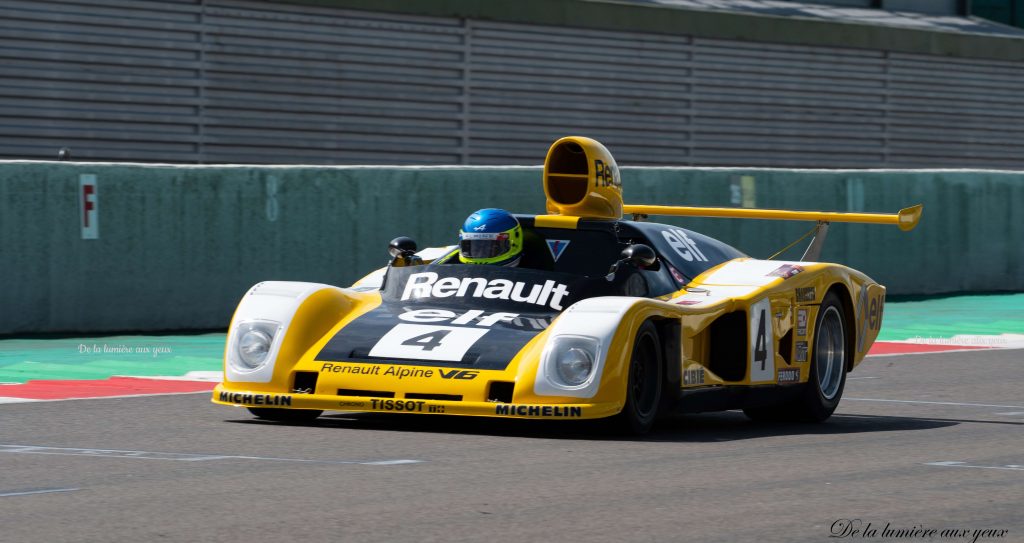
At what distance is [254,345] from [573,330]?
1821 millimetres

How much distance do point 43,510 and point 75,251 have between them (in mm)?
9372

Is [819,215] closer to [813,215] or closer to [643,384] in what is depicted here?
[813,215]

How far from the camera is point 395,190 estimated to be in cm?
1817

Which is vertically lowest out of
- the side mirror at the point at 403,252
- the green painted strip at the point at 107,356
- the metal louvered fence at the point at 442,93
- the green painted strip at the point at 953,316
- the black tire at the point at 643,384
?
the green painted strip at the point at 953,316

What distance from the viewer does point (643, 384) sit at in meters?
9.73

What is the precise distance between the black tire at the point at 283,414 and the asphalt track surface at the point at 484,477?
16 cm

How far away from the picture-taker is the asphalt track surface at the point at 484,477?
21.5 feet

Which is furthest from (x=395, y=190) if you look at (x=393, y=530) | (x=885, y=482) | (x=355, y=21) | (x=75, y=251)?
(x=393, y=530)

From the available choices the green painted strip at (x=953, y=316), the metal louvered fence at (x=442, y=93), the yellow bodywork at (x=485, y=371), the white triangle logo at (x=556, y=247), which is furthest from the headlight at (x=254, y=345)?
the metal louvered fence at (x=442, y=93)

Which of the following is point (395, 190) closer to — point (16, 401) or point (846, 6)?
point (16, 401)

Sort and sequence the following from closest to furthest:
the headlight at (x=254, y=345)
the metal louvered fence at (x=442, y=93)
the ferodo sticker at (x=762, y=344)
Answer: the headlight at (x=254, y=345) → the ferodo sticker at (x=762, y=344) → the metal louvered fence at (x=442, y=93)

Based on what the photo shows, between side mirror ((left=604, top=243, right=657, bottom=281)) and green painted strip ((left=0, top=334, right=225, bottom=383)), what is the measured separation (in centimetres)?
437

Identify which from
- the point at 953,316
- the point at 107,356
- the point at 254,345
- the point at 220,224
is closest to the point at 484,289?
the point at 254,345

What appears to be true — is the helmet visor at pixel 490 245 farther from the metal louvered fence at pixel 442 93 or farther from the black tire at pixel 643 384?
the metal louvered fence at pixel 442 93
